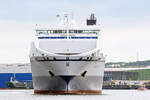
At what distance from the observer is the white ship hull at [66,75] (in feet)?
252

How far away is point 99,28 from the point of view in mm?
85375

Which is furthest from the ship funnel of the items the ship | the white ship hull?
the white ship hull

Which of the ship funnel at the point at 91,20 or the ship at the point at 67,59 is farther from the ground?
the ship funnel at the point at 91,20

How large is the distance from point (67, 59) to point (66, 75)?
8.38ft

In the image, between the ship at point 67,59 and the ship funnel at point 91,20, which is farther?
the ship funnel at point 91,20

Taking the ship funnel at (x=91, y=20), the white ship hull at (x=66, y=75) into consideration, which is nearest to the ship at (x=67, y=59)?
the white ship hull at (x=66, y=75)

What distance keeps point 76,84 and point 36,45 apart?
31.4 ft

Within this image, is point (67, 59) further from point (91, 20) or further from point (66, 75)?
point (91, 20)

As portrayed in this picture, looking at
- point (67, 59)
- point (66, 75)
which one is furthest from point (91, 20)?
point (66, 75)

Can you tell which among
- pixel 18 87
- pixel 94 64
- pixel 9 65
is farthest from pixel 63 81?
pixel 9 65

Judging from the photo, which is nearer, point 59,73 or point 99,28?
point 59,73

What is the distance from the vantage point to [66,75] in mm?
76438

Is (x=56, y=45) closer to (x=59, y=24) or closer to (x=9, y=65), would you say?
(x=59, y=24)

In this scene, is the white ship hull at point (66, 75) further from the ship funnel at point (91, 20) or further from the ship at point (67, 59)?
the ship funnel at point (91, 20)
